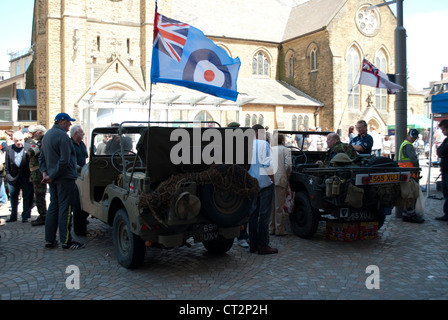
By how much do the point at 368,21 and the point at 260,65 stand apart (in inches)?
402

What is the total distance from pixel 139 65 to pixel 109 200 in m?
24.8

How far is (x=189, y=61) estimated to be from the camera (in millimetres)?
6238

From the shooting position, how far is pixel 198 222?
16.4 feet

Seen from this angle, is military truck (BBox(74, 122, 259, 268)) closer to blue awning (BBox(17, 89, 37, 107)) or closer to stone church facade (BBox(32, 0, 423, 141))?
stone church facade (BBox(32, 0, 423, 141))

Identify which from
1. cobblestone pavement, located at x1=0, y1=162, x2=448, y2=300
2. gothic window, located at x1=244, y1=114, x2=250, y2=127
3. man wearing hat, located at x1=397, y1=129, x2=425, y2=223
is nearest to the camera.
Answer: cobblestone pavement, located at x1=0, y1=162, x2=448, y2=300

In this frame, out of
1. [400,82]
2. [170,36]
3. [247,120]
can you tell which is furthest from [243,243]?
[247,120]

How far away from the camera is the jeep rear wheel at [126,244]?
5.05 meters

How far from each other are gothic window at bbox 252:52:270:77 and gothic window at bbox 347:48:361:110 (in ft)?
24.9

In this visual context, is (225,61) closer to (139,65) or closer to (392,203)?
(392,203)

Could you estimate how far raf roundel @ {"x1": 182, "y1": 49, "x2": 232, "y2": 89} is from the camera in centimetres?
625

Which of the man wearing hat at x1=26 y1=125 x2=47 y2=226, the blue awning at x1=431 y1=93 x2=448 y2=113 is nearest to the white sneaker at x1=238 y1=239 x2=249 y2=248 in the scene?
the man wearing hat at x1=26 y1=125 x2=47 y2=226

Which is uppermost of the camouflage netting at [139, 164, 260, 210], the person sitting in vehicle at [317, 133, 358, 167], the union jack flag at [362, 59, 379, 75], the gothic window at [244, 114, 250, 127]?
the gothic window at [244, 114, 250, 127]

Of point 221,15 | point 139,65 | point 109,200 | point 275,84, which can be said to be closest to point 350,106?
point 275,84
